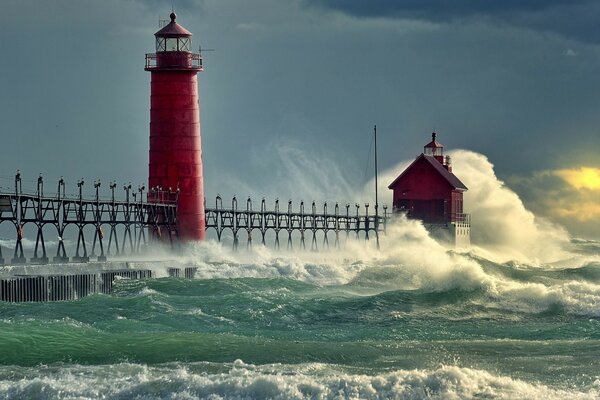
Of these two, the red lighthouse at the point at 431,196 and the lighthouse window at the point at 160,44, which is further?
the red lighthouse at the point at 431,196

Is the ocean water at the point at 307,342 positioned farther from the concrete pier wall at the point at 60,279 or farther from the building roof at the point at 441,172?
the building roof at the point at 441,172

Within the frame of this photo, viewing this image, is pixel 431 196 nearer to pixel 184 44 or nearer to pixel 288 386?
pixel 184 44

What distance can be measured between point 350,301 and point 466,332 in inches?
277

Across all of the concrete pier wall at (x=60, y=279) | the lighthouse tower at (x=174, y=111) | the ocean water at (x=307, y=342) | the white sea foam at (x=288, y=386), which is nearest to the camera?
the white sea foam at (x=288, y=386)

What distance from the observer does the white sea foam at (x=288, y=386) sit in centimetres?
2003

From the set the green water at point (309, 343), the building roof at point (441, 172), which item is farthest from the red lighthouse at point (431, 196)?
the green water at point (309, 343)

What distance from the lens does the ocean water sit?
2034cm

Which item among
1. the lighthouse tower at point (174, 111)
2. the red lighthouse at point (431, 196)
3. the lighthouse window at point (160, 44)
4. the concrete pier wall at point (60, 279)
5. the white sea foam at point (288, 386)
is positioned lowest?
the white sea foam at point (288, 386)

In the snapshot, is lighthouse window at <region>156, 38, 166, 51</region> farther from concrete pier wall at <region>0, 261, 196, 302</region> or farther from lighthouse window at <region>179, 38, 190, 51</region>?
concrete pier wall at <region>0, 261, 196, 302</region>

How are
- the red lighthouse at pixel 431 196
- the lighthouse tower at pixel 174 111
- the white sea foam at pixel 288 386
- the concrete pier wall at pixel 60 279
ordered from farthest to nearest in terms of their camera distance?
1. the red lighthouse at pixel 431 196
2. the lighthouse tower at pixel 174 111
3. the concrete pier wall at pixel 60 279
4. the white sea foam at pixel 288 386

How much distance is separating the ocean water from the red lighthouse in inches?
1180

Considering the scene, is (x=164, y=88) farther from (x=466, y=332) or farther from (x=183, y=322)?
(x=466, y=332)

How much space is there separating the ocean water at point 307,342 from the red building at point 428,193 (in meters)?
30.3

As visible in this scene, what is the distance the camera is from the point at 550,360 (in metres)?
23.9
